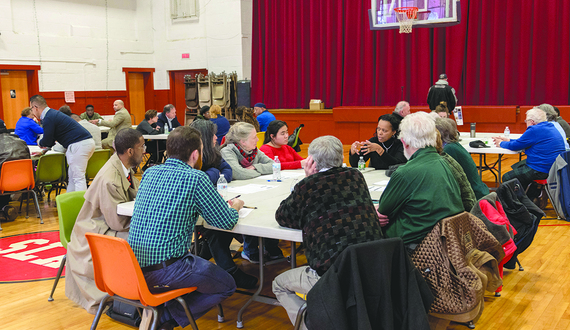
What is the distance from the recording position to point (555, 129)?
528 cm

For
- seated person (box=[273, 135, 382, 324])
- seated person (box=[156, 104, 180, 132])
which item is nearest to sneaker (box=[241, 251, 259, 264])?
seated person (box=[273, 135, 382, 324])

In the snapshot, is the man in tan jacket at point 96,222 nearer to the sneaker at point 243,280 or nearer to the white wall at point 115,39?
the sneaker at point 243,280

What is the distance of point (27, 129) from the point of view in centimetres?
783

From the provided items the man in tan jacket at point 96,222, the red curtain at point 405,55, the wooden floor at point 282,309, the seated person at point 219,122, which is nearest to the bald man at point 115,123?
the seated person at point 219,122

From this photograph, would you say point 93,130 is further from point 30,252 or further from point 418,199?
point 418,199

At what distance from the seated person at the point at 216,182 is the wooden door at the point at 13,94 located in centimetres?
956

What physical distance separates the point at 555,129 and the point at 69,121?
18.0 ft

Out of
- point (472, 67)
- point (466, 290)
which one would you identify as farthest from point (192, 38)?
Result: point (466, 290)

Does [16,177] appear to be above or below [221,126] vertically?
below

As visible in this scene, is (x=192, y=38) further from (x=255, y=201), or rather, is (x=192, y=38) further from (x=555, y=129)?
(x=255, y=201)

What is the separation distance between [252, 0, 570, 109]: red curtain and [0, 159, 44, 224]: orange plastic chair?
823 centimetres

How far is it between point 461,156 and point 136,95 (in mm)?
12243

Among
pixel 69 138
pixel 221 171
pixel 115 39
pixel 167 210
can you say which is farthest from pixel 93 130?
pixel 115 39

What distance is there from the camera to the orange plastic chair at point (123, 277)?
224 centimetres
